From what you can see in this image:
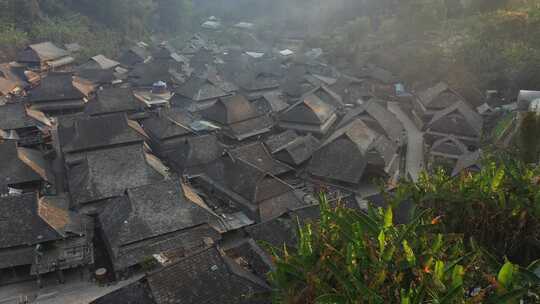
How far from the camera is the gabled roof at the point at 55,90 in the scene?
139ft

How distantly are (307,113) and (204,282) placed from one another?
2375cm

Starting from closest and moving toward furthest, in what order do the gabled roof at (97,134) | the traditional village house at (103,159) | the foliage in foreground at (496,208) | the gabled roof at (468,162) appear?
the foliage in foreground at (496,208), the traditional village house at (103,159), the gabled roof at (468,162), the gabled roof at (97,134)

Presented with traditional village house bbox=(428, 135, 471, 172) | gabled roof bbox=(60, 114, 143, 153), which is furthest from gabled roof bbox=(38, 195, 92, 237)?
traditional village house bbox=(428, 135, 471, 172)

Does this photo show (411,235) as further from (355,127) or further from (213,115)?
(213,115)

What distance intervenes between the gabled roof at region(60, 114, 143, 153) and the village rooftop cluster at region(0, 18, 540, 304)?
105 millimetres

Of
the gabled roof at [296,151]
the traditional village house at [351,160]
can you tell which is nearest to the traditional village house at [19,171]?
the gabled roof at [296,151]

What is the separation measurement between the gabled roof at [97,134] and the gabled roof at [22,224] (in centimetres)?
925

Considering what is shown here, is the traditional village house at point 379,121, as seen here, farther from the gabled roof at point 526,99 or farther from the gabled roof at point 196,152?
the gabled roof at point 196,152

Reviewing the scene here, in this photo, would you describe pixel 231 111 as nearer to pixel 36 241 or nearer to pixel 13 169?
pixel 13 169

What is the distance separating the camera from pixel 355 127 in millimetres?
35688

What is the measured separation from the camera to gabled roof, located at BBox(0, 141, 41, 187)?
92.4ft

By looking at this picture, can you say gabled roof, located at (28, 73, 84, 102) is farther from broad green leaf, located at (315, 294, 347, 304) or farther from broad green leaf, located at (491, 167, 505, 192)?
broad green leaf, located at (315, 294, 347, 304)

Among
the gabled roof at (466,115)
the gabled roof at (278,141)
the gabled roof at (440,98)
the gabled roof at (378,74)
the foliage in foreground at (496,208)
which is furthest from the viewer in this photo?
the gabled roof at (378,74)

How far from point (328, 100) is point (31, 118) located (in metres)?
28.3
